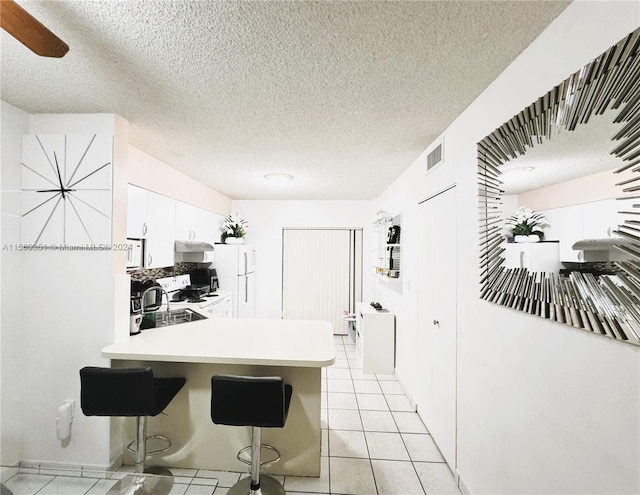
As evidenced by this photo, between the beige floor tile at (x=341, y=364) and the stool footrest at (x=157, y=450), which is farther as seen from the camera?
the beige floor tile at (x=341, y=364)

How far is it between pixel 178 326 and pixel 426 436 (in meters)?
2.35

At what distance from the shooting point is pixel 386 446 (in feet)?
8.15

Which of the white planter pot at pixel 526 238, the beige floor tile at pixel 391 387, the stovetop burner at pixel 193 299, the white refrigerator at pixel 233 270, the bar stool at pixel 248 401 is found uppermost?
the white planter pot at pixel 526 238

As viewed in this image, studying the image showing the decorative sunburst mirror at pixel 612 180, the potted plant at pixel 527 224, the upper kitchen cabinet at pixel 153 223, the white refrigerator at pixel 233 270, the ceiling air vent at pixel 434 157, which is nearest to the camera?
the decorative sunburst mirror at pixel 612 180

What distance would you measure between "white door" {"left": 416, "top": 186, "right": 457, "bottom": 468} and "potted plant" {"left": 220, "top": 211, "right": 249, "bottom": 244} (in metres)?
3.18

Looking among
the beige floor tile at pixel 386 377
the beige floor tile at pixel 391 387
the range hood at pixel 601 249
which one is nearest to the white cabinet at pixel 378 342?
the beige floor tile at pixel 386 377

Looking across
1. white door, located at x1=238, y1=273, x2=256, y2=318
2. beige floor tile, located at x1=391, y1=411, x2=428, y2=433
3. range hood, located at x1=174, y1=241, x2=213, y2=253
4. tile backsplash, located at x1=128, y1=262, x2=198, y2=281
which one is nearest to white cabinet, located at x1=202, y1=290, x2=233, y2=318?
white door, located at x1=238, y1=273, x2=256, y2=318

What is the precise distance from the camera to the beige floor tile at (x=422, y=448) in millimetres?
2344

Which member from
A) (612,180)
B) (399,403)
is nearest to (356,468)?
(399,403)

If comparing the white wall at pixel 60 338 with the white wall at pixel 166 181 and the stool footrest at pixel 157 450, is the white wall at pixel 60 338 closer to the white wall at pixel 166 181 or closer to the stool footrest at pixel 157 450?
the stool footrest at pixel 157 450

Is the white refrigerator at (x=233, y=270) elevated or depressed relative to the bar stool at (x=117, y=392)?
elevated

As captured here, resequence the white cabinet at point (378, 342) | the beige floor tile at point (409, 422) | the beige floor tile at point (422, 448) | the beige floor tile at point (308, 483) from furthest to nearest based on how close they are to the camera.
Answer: the white cabinet at point (378, 342), the beige floor tile at point (409, 422), the beige floor tile at point (422, 448), the beige floor tile at point (308, 483)

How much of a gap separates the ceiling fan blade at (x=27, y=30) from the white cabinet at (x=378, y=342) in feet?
11.9

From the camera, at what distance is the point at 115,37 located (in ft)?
4.58
